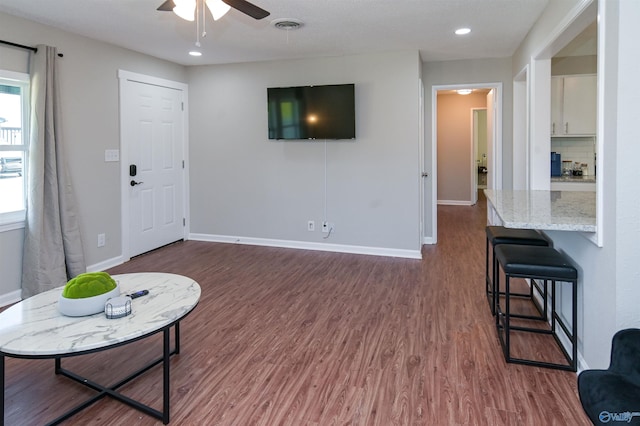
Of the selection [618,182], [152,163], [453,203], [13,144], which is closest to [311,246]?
[152,163]

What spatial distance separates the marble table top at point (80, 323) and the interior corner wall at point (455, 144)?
8.70 metres

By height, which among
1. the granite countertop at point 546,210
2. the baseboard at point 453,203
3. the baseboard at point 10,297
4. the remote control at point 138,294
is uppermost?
the granite countertop at point 546,210

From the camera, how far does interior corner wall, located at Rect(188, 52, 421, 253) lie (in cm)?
518

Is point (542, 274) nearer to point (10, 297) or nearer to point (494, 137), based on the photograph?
point (494, 137)

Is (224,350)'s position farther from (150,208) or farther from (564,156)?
(564,156)

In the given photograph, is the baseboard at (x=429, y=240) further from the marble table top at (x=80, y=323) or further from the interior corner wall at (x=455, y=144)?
the interior corner wall at (x=455, y=144)

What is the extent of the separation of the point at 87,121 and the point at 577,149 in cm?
590

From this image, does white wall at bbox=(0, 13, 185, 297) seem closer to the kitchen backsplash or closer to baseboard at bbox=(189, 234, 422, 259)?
baseboard at bbox=(189, 234, 422, 259)

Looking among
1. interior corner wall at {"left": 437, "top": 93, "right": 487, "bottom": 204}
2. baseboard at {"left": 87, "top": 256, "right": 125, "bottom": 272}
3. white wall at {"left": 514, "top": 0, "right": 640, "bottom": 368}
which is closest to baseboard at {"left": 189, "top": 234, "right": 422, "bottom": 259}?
baseboard at {"left": 87, "top": 256, "right": 125, "bottom": 272}

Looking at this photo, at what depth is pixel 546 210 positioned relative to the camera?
2.68 m

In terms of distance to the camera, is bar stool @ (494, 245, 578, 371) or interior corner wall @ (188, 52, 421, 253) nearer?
bar stool @ (494, 245, 578, 371)

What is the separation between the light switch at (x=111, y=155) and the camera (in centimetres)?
474

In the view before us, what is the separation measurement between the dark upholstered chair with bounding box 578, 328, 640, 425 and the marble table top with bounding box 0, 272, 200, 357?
1.72 metres

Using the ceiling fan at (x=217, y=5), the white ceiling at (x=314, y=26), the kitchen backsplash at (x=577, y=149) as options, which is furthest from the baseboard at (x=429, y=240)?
the ceiling fan at (x=217, y=5)
